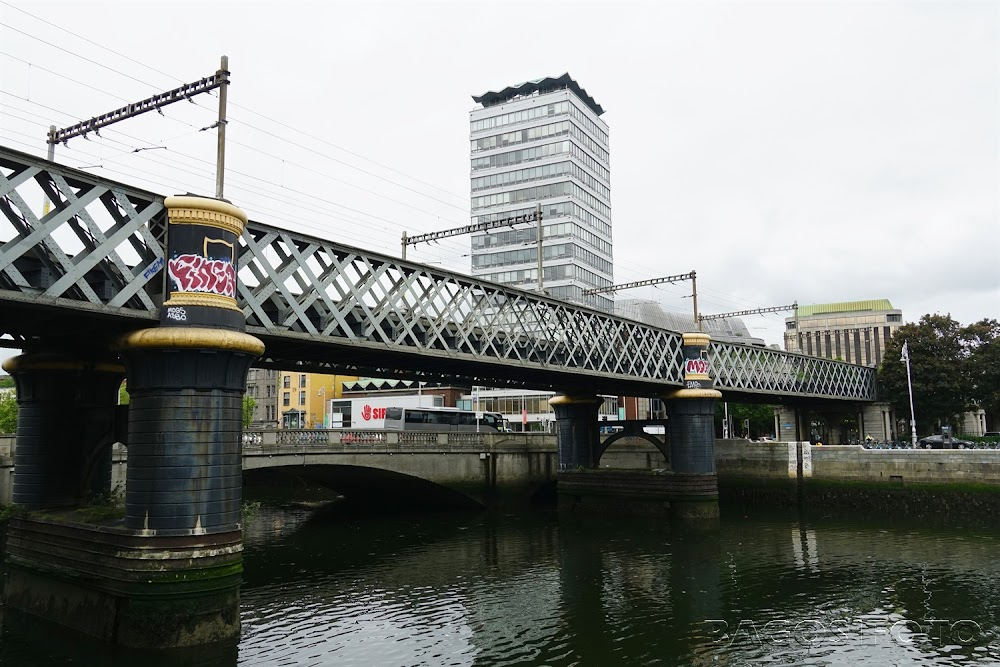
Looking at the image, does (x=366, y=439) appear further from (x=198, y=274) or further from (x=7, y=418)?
(x=7, y=418)

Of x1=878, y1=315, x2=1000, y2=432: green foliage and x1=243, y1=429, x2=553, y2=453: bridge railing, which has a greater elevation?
x1=878, y1=315, x2=1000, y2=432: green foliage

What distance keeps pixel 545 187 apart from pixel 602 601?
109761mm

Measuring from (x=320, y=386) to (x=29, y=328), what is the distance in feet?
373

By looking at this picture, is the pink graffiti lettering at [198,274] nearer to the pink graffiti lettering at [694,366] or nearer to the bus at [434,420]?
the pink graffiti lettering at [694,366]

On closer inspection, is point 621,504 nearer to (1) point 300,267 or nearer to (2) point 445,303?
(2) point 445,303

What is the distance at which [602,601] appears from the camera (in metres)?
29.1

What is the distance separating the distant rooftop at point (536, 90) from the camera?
139875 millimetres

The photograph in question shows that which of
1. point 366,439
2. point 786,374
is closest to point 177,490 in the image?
point 366,439

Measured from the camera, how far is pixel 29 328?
2377 centimetres

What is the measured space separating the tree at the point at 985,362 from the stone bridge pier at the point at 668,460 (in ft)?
159

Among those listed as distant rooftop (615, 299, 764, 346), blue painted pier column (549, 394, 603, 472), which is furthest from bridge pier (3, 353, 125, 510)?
distant rooftop (615, 299, 764, 346)

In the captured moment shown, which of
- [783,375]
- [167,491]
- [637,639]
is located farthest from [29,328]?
[783,375]

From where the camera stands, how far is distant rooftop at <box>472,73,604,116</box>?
139875 millimetres

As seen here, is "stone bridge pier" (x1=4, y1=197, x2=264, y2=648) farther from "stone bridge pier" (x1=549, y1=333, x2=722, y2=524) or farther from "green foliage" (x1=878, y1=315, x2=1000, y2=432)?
"green foliage" (x1=878, y1=315, x2=1000, y2=432)
